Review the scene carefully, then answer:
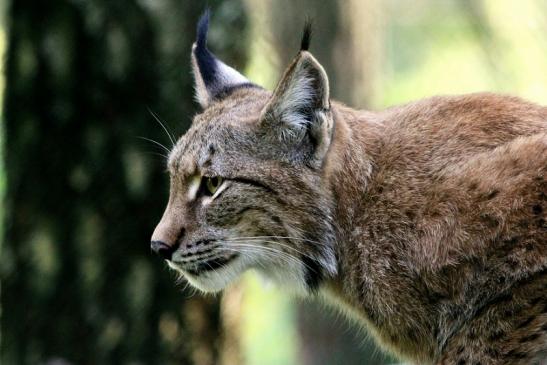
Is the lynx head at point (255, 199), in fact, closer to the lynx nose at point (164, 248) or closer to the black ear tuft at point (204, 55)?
the lynx nose at point (164, 248)

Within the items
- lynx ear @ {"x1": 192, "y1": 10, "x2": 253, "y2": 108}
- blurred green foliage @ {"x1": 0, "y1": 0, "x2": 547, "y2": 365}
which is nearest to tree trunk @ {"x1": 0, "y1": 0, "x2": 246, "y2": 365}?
blurred green foliage @ {"x1": 0, "y1": 0, "x2": 547, "y2": 365}

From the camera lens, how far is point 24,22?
23.3 feet

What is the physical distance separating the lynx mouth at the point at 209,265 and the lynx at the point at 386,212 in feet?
0.04

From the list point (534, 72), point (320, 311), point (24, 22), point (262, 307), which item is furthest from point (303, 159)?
point (262, 307)

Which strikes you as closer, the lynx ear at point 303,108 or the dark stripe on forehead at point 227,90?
the lynx ear at point 303,108

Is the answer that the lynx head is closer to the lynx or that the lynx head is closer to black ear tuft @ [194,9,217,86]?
the lynx

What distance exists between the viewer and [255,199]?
5.28 meters

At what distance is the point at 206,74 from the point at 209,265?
129 centimetres

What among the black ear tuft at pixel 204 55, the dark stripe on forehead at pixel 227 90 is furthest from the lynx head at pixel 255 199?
the black ear tuft at pixel 204 55

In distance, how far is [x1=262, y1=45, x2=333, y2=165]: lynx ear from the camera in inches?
197

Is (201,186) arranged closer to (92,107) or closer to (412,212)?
(412,212)

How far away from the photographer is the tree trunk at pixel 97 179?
22.8 feet

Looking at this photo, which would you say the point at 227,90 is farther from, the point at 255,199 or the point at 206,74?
the point at 255,199

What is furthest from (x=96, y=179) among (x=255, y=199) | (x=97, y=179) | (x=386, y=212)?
(x=386, y=212)
